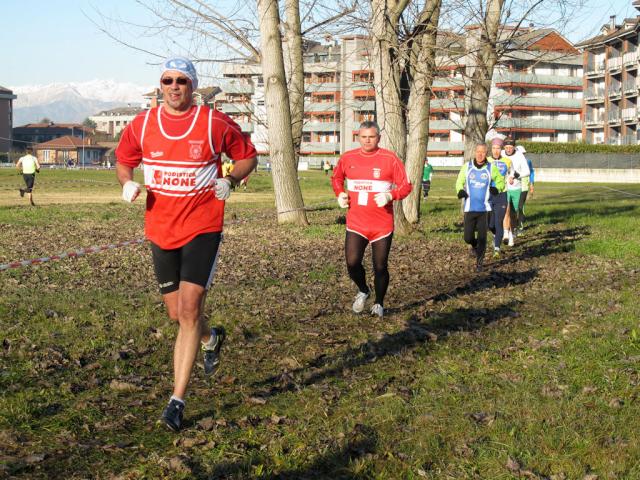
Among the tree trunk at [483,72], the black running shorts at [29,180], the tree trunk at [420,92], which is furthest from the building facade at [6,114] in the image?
the tree trunk at [420,92]

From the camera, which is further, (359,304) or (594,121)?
(594,121)

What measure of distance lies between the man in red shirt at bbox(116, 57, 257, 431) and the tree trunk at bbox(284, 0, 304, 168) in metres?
18.4

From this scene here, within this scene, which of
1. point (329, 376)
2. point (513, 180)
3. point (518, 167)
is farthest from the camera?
point (518, 167)

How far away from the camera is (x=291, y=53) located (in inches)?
985

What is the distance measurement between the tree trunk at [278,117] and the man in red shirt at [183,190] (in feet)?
48.4

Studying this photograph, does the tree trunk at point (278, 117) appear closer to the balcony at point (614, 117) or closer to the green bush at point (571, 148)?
the green bush at point (571, 148)

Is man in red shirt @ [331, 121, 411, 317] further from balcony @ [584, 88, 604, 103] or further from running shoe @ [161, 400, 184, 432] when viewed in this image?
balcony @ [584, 88, 604, 103]

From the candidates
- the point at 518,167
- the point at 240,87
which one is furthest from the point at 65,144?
the point at 518,167

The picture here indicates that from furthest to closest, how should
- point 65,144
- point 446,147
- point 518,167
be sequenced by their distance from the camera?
1. point 65,144
2. point 446,147
3. point 518,167

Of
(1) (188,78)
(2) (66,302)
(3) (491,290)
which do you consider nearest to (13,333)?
(2) (66,302)

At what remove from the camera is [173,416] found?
231 inches

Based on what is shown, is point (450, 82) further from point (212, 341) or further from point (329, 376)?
point (212, 341)

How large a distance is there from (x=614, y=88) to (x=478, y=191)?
8599 centimetres

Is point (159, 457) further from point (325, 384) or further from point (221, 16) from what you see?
point (221, 16)
